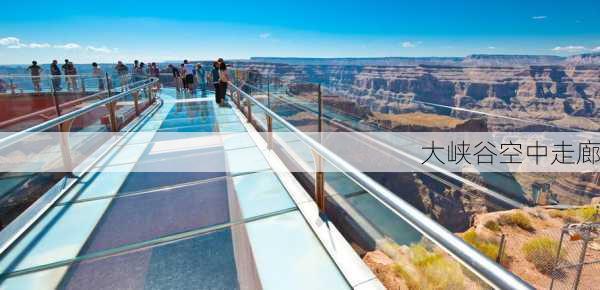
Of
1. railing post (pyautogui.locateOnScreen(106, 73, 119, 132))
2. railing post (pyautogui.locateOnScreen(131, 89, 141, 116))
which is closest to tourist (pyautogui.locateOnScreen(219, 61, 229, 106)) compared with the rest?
railing post (pyautogui.locateOnScreen(131, 89, 141, 116))

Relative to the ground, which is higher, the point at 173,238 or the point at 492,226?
the point at 173,238

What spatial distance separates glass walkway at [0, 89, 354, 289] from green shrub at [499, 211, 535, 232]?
16.3m

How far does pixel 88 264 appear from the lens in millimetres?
2107

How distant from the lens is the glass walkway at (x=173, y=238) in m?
1.96

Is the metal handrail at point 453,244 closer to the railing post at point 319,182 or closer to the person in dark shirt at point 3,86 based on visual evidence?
the railing post at point 319,182

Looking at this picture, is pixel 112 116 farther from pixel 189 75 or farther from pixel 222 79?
pixel 189 75

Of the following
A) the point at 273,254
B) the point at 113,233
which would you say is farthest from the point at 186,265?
the point at 113,233

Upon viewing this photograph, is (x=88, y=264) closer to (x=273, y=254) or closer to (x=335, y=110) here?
(x=273, y=254)

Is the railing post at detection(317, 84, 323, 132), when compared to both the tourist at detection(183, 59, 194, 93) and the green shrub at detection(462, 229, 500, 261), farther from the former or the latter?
the tourist at detection(183, 59, 194, 93)

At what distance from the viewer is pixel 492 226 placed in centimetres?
1459

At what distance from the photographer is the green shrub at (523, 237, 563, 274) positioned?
11.7 m

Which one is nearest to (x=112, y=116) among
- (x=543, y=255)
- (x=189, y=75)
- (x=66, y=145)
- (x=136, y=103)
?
(x=66, y=145)

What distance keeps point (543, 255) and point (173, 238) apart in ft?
48.0

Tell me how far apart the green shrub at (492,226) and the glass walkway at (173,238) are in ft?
48.2
